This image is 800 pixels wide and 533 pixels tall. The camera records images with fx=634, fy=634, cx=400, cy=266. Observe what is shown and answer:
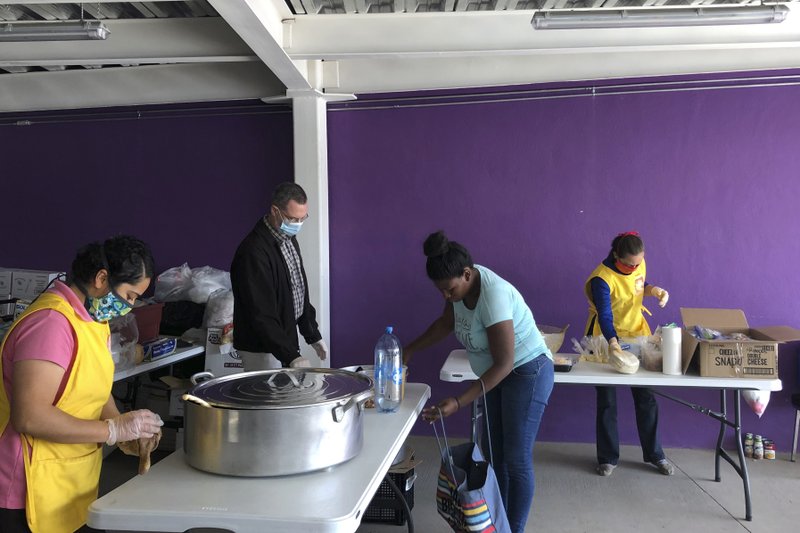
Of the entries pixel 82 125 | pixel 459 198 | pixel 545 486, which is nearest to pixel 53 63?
pixel 82 125

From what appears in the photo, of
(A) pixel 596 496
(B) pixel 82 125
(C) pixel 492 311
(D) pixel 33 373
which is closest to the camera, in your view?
(D) pixel 33 373

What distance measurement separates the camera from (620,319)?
3.71 metres

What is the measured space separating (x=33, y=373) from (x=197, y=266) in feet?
11.6

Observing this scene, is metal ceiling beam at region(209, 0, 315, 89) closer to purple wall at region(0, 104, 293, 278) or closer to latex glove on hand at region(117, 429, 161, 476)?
purple wall at region(0, 104, 293, 278)

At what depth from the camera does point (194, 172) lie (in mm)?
4902

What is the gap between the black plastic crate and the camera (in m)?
3.03

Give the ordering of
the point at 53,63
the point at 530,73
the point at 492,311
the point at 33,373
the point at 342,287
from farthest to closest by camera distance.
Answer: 1. the point at 342,287
2. the point at 530,73
3. the point at 53,63
4. the point at 492,311
5. the point at 33,373

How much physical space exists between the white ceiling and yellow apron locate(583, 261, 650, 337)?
1321 mm

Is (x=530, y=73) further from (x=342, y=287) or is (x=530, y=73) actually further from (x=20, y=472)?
(x=20, y=472)

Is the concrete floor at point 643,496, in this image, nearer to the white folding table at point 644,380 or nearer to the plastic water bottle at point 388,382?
the white folding table at point 644,380

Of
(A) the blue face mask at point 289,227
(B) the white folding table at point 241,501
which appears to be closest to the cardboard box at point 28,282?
(A) the blue face mask at point 289,227

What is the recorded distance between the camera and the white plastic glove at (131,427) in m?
1.61

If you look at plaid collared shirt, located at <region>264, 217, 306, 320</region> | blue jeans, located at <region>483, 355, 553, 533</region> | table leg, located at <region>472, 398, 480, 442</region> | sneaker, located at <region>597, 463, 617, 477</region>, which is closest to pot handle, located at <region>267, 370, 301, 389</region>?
blue jeans, located at <region>483, 355, 553, 533</region>

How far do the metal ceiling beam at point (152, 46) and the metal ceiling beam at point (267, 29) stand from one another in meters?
0.22
